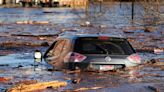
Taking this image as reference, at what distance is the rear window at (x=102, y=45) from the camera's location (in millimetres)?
15498

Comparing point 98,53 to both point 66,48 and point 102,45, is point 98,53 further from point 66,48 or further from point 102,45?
point 66,48

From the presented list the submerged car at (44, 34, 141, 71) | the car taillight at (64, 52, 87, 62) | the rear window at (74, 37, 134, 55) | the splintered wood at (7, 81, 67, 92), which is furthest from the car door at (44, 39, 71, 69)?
the splintered wood at (7, 81, 67, 92)

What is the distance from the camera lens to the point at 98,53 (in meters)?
15.6

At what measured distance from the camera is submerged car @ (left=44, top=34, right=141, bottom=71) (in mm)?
15512

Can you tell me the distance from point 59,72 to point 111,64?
1511 millimetres

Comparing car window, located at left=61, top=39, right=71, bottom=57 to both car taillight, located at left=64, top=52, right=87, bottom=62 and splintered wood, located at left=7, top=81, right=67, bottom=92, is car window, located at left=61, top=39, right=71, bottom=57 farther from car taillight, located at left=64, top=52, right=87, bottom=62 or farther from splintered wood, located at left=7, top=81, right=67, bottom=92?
splintered wood, located at left=7, top=81, right=67, bottom=92

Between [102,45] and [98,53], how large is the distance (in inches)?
9.5

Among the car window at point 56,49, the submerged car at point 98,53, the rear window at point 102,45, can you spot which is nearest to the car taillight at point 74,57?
the submerged car at point 98,53

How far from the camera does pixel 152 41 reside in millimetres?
32062

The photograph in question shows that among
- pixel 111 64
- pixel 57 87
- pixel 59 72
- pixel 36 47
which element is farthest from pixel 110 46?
pixel 36 47

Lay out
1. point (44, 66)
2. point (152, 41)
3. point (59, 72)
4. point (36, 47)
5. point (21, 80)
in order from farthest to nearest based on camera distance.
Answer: point (152, 41) < point (36, 47) < point (44, 66) < point (59, 72) < point (21, 80)

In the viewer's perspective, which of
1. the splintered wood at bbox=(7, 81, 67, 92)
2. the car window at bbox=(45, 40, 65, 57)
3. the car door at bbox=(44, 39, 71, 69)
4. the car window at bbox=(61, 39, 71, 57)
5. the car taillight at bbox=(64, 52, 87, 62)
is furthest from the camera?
the car window at bbox=(45, 40, 65, 57)

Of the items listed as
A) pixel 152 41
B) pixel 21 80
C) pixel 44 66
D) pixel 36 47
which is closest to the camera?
pixel 21 80

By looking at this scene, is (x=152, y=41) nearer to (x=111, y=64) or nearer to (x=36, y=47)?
(x=36, y=47)
